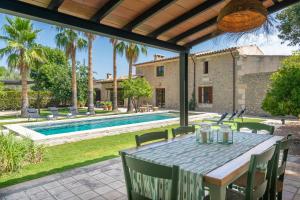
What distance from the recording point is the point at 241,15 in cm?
296

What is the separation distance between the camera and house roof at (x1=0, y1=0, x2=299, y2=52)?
10.2 ft

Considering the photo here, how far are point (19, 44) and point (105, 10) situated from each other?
12845 millimetres

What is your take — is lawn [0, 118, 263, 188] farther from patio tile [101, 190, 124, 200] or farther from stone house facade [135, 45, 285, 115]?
stone house facade [135, 45, 285, 115]

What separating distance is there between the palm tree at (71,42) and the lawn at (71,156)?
402 inches

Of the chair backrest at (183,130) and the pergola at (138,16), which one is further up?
the pergola at (138,16)

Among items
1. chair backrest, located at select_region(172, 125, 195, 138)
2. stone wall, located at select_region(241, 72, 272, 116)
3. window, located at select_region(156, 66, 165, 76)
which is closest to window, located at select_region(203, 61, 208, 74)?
stone wall, located at select_region(241, 72, 272, 116)

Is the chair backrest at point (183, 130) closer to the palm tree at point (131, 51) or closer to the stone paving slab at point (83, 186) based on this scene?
the stone paving slab at point (83, 186)

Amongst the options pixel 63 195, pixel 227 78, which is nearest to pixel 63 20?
pixel 63 195

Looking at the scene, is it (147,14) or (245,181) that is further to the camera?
(147,14)

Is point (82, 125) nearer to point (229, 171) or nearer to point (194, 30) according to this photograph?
point (194, 30)

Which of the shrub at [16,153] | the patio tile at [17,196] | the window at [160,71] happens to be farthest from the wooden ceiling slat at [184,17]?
the window at [160,71]

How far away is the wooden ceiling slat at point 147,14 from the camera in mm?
3594

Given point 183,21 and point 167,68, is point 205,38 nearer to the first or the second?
point 183,21

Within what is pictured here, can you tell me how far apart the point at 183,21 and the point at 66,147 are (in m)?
4.99
